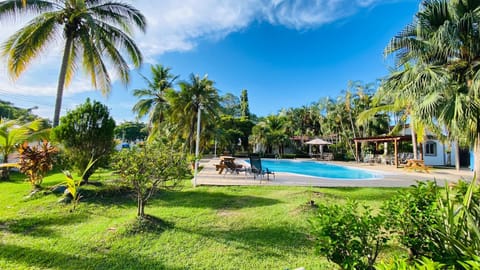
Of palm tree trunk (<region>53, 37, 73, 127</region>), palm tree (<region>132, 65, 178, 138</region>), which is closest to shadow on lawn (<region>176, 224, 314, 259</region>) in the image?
palm tree trunk (<region>53, 37, 73, 127</region>)

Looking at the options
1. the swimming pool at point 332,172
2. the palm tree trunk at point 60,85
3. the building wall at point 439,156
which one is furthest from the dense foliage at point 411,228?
the building wall at point 439,156

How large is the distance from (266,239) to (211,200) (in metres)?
2.97

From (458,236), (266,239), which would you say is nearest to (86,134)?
(266,239)

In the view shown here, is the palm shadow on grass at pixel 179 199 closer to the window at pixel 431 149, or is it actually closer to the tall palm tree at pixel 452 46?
the tall palm tree at pixel 452 46

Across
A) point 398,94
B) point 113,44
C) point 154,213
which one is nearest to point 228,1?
point 113,44

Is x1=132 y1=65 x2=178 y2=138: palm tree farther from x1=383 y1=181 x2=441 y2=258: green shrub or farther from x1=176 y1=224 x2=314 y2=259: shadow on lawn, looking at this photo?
x1=383 y1=181 x2=441 y2=258: green shrub

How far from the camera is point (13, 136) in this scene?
9.17 meters

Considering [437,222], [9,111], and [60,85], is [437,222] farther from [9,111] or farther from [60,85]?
[9,111]

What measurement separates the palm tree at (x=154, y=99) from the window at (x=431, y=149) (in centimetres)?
2335

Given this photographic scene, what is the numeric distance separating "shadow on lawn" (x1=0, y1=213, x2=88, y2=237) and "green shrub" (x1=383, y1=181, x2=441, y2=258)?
560cm

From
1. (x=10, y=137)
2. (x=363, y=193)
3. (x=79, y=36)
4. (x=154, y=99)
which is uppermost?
(x=79, y=36)

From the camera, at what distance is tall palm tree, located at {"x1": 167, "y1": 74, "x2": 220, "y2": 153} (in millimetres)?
14484

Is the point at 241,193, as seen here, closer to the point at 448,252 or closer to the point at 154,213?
the point at 154,213

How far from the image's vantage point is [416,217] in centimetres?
230
